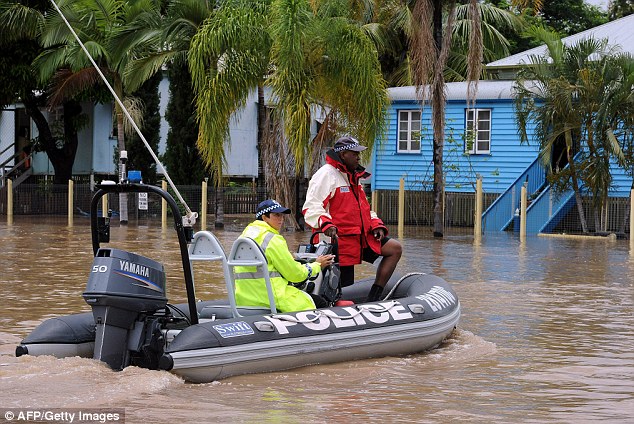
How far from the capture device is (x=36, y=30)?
3512cm

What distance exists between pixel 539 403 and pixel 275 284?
243 centimetres

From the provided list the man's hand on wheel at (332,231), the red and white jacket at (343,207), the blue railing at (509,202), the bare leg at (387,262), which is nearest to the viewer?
the man's hand on wheel at (332,231)

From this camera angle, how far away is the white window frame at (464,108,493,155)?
33094 millimetres

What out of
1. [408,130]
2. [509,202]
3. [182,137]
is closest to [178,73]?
[182,137]

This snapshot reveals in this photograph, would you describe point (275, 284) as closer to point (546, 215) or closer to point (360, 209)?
point (360, 209)

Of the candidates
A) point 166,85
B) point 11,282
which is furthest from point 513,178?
point 11,282

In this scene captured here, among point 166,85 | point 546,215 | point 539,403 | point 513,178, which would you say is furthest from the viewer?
point 166,85

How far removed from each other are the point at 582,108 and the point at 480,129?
5.23 meters

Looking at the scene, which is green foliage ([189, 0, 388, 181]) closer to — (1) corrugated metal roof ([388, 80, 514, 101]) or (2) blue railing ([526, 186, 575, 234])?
(2) blue railing ([526, 186, 575, 234])

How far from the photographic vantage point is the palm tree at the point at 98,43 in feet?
102

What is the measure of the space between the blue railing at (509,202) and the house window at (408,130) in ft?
12.6

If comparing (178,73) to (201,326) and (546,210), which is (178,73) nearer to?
(546,210)

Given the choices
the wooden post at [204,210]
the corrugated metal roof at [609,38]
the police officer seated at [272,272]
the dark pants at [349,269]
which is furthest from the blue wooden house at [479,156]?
the police officer seated at [272,272]

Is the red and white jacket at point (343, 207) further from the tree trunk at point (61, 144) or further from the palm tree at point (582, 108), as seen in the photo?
the tree trunk at point (61, 144)
